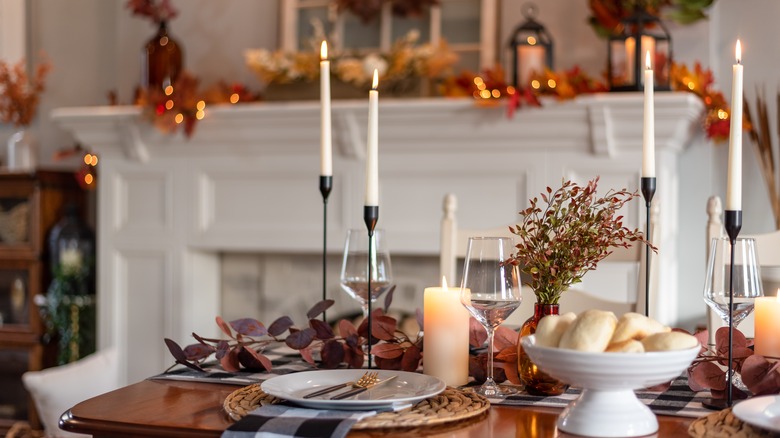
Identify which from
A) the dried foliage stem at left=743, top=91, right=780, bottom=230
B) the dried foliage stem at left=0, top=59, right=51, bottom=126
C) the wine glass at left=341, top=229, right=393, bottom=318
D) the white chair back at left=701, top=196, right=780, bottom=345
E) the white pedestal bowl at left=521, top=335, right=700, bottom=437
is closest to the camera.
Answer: the white pedestal bowl at left=521, top=335, right=700, bottom=437

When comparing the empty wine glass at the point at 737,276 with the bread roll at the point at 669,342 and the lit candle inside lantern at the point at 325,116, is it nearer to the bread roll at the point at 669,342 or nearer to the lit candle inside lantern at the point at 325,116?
the bread roll at the point at 669,342

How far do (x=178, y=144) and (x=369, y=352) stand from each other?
2.17 m

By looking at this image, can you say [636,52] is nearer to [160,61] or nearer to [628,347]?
[160,61]

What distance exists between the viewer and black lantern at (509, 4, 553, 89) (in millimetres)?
2818

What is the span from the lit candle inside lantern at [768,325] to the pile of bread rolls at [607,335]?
258 mm

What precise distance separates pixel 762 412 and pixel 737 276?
0.86 ft

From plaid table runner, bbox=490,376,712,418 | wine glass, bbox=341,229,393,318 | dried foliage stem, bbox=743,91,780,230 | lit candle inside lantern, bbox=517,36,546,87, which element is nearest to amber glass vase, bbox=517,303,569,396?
plaid table runner, bbox=490,376,712,418

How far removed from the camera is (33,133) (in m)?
3.85

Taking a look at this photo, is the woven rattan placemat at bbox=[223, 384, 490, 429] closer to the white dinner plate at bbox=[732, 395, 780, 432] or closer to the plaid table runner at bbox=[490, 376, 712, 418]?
the plaid table runner at bbox=[490, 376, 712, 418]

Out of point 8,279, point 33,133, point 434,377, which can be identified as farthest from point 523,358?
point 33,133

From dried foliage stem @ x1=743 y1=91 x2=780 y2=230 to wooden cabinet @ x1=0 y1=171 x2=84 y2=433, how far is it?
253 centimetres

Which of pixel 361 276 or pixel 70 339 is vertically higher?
pixel 361 276

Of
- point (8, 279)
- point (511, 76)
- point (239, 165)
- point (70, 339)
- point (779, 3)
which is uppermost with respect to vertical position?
point (779, 3)

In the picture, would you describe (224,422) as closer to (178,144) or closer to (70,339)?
(178,144)
